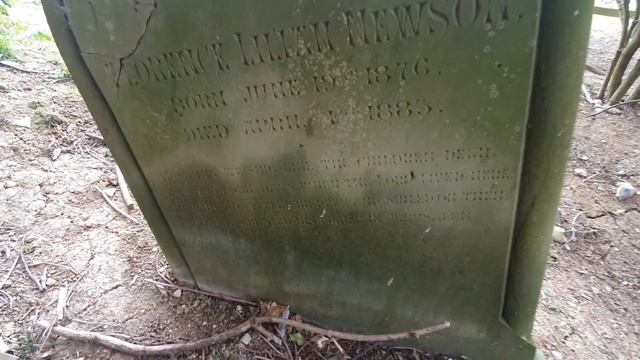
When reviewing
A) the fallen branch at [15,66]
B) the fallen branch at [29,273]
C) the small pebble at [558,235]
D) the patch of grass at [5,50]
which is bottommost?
the small pebble at [558,235]

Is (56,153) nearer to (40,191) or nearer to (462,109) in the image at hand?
(40,191)

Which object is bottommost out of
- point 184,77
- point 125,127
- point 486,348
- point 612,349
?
point 612,349

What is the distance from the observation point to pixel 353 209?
147cm

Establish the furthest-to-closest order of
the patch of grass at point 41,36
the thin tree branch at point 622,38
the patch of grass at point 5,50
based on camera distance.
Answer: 1. the patch of grass at point 41,36
2. the patch of grass at point 5,50
3. the thin tree branch at point 622,38

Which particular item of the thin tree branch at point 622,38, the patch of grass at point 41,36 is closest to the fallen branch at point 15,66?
the patch of grass at point 41,36

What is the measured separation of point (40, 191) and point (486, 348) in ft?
9.47

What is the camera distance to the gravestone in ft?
3.45

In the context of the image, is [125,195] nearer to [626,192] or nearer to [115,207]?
[115,207]

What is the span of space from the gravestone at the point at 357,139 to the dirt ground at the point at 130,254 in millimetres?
410

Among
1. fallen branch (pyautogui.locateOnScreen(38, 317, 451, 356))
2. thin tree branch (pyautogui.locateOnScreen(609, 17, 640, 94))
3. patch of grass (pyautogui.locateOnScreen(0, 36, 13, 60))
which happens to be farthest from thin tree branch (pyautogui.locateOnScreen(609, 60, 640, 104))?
patch of grass (pyautogui.locateOnScreen(0, 36, 13, 60))

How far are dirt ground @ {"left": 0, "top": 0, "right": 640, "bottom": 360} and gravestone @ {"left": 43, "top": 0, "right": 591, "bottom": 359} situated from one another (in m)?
0.41

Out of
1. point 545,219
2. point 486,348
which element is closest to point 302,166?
point 545,219

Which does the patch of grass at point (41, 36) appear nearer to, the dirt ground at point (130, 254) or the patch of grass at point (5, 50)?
the patch of grass at point (5, 50)

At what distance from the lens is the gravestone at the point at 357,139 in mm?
1053
